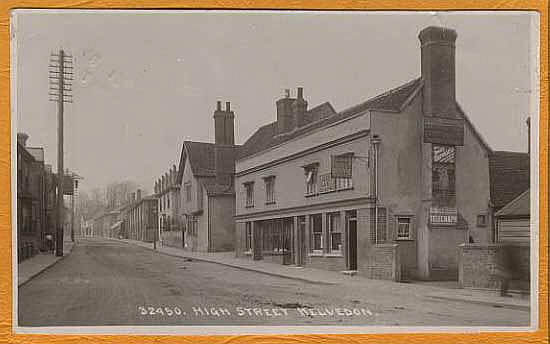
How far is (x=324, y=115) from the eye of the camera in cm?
365

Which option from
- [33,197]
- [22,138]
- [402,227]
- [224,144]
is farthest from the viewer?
[224,144]

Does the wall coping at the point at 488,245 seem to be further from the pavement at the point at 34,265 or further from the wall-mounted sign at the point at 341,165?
the pavement at the point at 34,265

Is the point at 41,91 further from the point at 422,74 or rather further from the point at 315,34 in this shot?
the point at 422,74

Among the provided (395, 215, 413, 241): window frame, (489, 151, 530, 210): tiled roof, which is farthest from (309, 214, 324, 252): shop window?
(489, 151, 530, 210): tiled roof

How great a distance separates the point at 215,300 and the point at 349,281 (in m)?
0.65

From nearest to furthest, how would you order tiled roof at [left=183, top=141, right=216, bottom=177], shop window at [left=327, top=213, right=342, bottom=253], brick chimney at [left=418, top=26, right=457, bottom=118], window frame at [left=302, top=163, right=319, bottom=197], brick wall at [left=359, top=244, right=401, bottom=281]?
brick chimney at [left=418, top=26, right=457, bottom=118] → brick wall at [left=359, top=244, right=401, bottom=281] → tiled roof at [left=183, top=141, right=216, bottom=177] → shop window at [left=327, top=213, right=342, bottom=253] → window frame at [left=302, top=163, right=319, bottom=197]

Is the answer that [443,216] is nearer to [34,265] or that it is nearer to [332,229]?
[332,229]

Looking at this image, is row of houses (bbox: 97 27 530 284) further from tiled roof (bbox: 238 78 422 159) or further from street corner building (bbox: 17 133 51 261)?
street corner building (bbox: 17 133 51 261)

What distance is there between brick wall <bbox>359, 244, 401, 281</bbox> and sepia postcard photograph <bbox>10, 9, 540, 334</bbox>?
0.01 meters

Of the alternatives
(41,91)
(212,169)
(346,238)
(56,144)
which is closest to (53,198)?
(56,144)

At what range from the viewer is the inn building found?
11.7 feet

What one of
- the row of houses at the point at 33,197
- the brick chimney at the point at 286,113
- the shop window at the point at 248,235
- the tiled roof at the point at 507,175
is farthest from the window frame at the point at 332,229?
the row of houses at the point at 33,197

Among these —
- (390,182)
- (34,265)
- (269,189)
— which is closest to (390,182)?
(390,182)

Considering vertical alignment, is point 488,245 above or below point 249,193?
below
